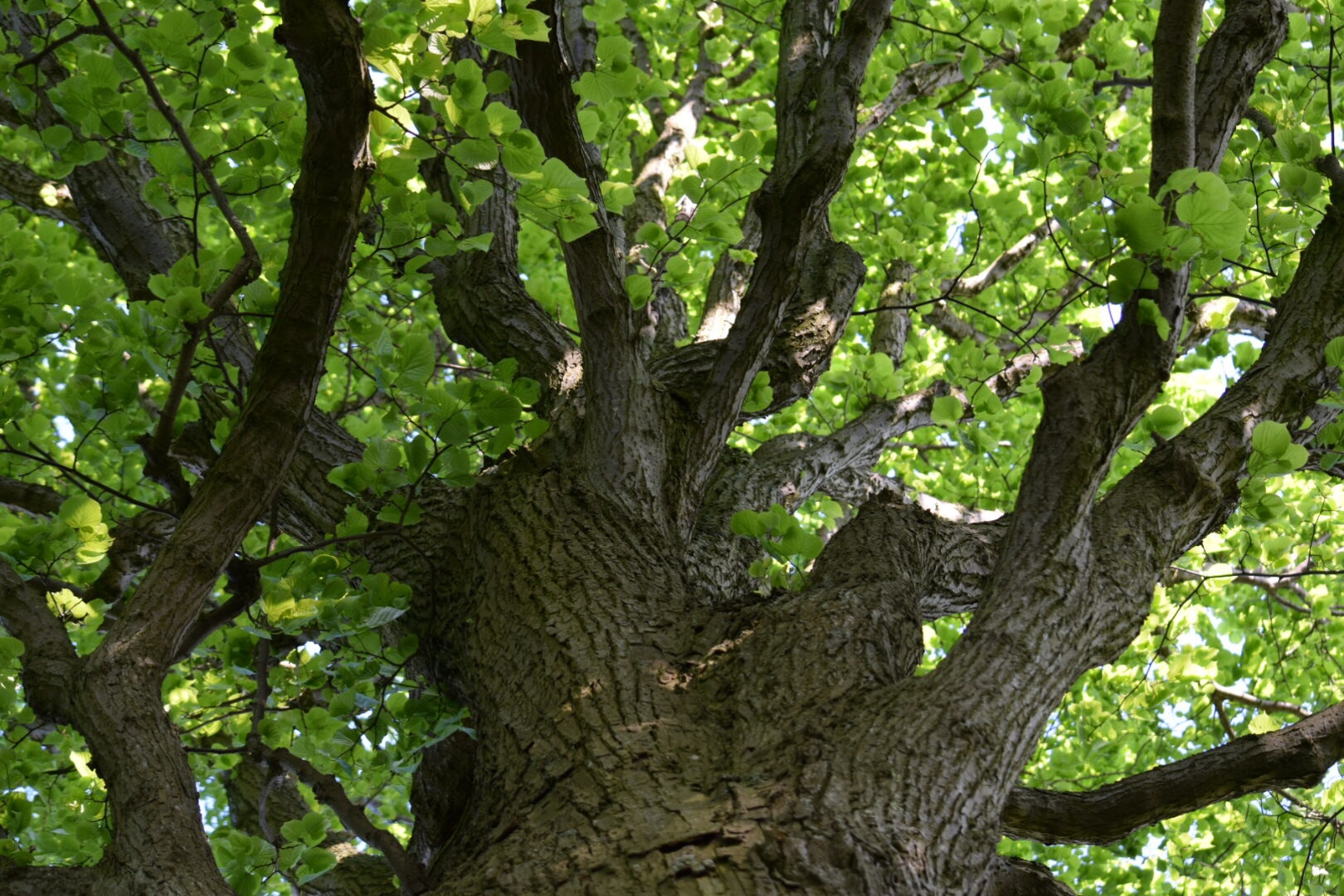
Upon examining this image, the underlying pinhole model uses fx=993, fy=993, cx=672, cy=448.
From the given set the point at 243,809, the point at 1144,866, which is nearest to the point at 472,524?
the point at 243,809

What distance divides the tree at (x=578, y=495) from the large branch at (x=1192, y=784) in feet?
0.03

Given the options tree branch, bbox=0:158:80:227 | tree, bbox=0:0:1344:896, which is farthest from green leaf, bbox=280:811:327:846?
tree branch, bbox=0:158:80:227

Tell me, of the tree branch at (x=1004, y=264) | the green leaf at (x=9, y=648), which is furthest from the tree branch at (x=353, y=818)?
the tree branch at (x=1004, y=264)

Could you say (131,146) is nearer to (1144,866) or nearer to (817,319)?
(817,319)

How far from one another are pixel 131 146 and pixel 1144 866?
623 centimetres

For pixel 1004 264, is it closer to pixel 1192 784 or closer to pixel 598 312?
pixel 598 312

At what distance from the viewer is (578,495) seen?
2695mm

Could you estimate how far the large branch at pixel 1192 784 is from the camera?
85.7 inches

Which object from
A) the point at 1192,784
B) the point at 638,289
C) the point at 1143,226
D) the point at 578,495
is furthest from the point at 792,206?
the point at 1192,784

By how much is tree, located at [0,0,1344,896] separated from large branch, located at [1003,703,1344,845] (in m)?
0.01

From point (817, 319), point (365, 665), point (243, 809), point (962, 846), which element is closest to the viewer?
point (962, 846)

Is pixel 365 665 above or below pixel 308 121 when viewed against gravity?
below

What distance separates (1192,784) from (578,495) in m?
1.61

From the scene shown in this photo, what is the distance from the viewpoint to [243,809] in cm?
524
